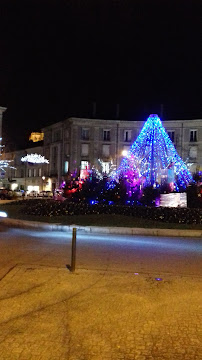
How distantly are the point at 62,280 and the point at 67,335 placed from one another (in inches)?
96.6

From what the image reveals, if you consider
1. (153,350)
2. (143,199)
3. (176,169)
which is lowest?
(153,350)

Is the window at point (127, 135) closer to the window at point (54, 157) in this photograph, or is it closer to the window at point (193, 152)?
the window at point (193, 152)

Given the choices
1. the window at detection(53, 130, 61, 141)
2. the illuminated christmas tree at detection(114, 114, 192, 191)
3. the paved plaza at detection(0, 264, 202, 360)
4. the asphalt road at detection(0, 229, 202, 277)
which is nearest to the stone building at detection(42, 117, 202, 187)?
the window at detection(53, 130, 61, 141)

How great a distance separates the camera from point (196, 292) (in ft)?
21.2

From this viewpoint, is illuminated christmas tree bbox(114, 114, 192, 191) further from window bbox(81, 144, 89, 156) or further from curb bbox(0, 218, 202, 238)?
window bbox(81, 144, 89, 156)

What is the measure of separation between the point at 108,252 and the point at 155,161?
12271 mm

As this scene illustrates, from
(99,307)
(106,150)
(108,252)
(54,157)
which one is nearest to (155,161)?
(108,252)

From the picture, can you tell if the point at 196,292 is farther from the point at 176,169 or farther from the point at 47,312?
the point at 176,169

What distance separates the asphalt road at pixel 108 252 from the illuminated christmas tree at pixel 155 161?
25.0 feet

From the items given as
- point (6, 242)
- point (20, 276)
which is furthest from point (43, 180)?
point (20, 276)

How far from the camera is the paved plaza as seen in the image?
421 cm

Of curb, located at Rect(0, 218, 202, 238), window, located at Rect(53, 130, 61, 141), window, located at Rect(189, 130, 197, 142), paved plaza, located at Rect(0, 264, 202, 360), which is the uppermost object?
window, located at Rect(53, 130, 61, 141)

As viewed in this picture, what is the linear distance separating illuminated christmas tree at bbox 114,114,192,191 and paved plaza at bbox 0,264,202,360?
1279 centimetres

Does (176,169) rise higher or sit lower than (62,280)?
higher
